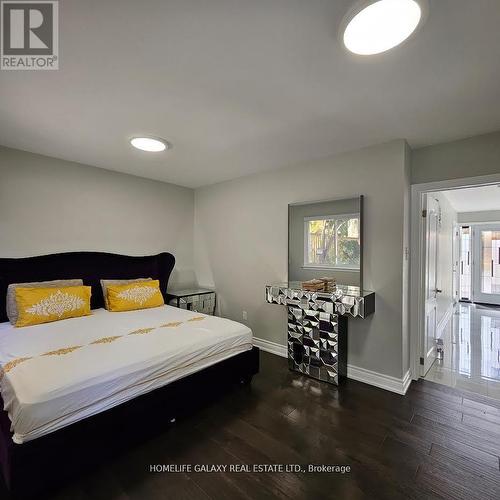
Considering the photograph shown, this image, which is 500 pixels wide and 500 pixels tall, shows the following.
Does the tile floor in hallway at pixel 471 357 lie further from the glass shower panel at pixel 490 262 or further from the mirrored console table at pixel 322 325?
the glass shower panel at pixel 490 262

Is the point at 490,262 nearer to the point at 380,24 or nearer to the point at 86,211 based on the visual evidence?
the point at 380,24

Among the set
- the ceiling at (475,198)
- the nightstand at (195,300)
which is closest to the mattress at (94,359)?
the nightstand at (195,300)

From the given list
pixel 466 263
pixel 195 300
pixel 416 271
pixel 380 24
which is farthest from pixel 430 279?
pixel 466 263

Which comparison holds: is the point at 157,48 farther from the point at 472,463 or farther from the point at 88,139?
the point at 472,463

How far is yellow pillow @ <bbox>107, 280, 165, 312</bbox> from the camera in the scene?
3.17m

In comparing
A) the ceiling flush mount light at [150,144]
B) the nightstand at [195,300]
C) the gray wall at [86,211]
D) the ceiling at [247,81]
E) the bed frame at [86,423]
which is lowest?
the bed frame at [86,423]

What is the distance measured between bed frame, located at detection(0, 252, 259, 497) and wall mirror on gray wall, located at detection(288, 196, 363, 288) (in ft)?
4.02

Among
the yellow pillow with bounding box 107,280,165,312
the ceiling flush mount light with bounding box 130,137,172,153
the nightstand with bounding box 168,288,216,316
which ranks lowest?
the nightstand with bounding box 168,288,216,316

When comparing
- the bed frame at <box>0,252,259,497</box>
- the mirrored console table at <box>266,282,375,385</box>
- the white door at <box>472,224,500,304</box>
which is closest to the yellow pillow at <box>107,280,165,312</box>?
the bed frame at <box>0,252,259,497</box>

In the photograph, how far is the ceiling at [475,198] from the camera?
4367mm

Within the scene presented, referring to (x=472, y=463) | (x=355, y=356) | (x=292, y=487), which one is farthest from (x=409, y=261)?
(x=292, y=487)

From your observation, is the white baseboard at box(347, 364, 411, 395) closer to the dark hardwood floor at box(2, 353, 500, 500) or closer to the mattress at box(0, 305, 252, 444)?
the dark hardwood floor at box(2, 353, 500, 500)

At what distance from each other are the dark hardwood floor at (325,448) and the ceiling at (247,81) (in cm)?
248

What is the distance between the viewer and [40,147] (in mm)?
2834
